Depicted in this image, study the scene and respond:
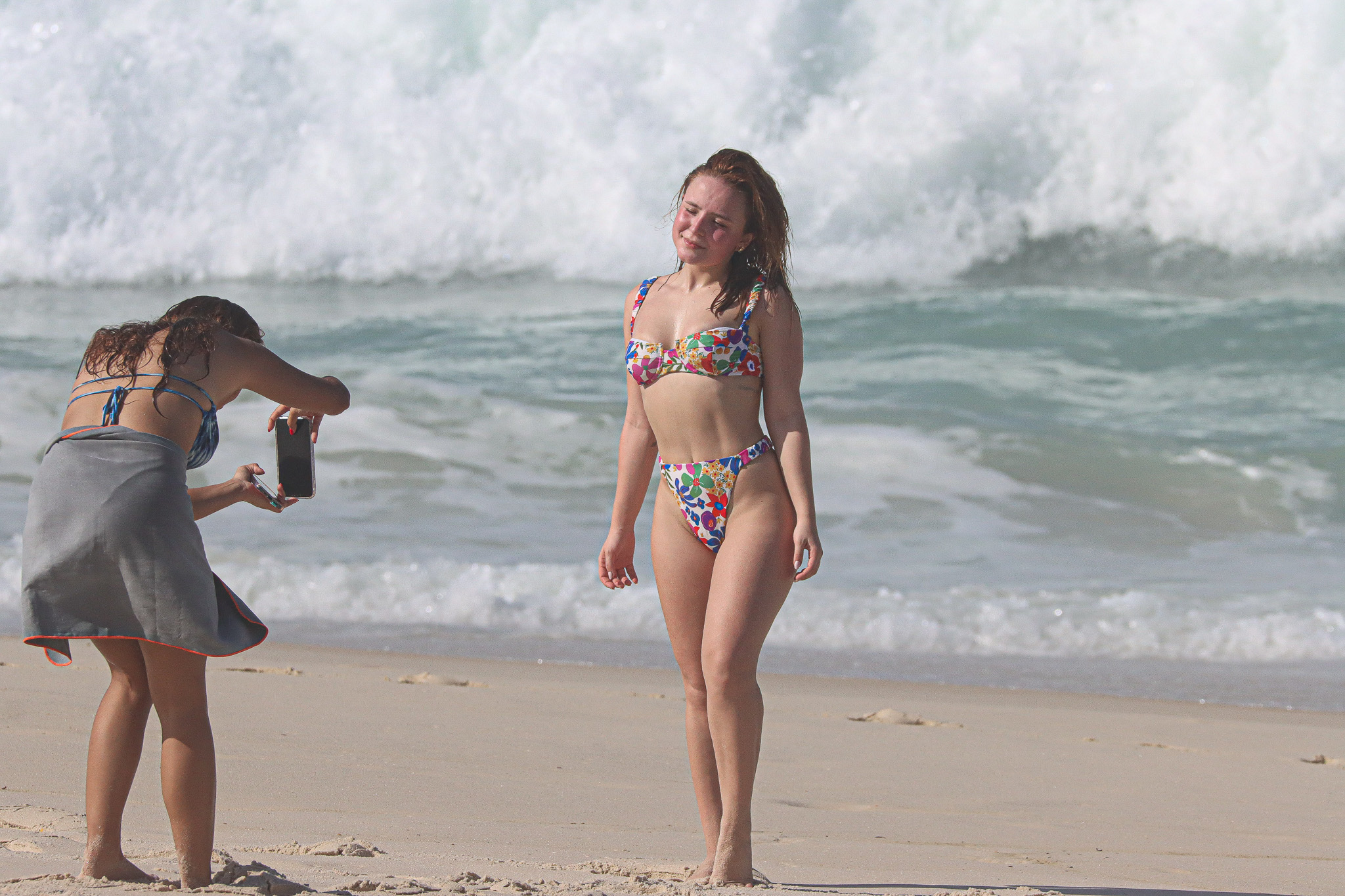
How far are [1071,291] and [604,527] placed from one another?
23.6ft

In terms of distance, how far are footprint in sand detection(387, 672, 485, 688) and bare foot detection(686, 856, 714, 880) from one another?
8.77 ft

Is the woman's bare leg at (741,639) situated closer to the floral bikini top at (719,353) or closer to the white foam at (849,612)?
the floral bikini top at (719,353)

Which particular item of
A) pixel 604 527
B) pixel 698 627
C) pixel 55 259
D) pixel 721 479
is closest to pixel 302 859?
pixel 698 627

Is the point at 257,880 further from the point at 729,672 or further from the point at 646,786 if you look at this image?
the point at 646,786

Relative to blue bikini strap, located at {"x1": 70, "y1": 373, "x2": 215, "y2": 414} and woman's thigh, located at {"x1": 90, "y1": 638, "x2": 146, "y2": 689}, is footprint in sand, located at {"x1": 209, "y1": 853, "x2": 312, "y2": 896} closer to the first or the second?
woman's thigh, located at {"x1": 90, "y1": 638, "x2": 146, "y2": 689}

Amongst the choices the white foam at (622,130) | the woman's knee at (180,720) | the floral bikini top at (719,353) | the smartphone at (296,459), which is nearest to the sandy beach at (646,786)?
the woman's knee at (180,720)

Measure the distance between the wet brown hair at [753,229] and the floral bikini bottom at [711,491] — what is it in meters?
0.34

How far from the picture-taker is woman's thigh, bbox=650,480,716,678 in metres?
2.97

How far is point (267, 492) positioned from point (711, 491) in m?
0.97

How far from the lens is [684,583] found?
2.97 metres

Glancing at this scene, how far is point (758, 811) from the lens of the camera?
153 inches

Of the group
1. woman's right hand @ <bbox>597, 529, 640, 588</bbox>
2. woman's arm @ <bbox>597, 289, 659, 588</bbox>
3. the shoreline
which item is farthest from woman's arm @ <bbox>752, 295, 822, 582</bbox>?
the shoreline

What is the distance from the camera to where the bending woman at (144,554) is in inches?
94.7

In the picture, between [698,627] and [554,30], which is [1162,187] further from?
[698,627]
